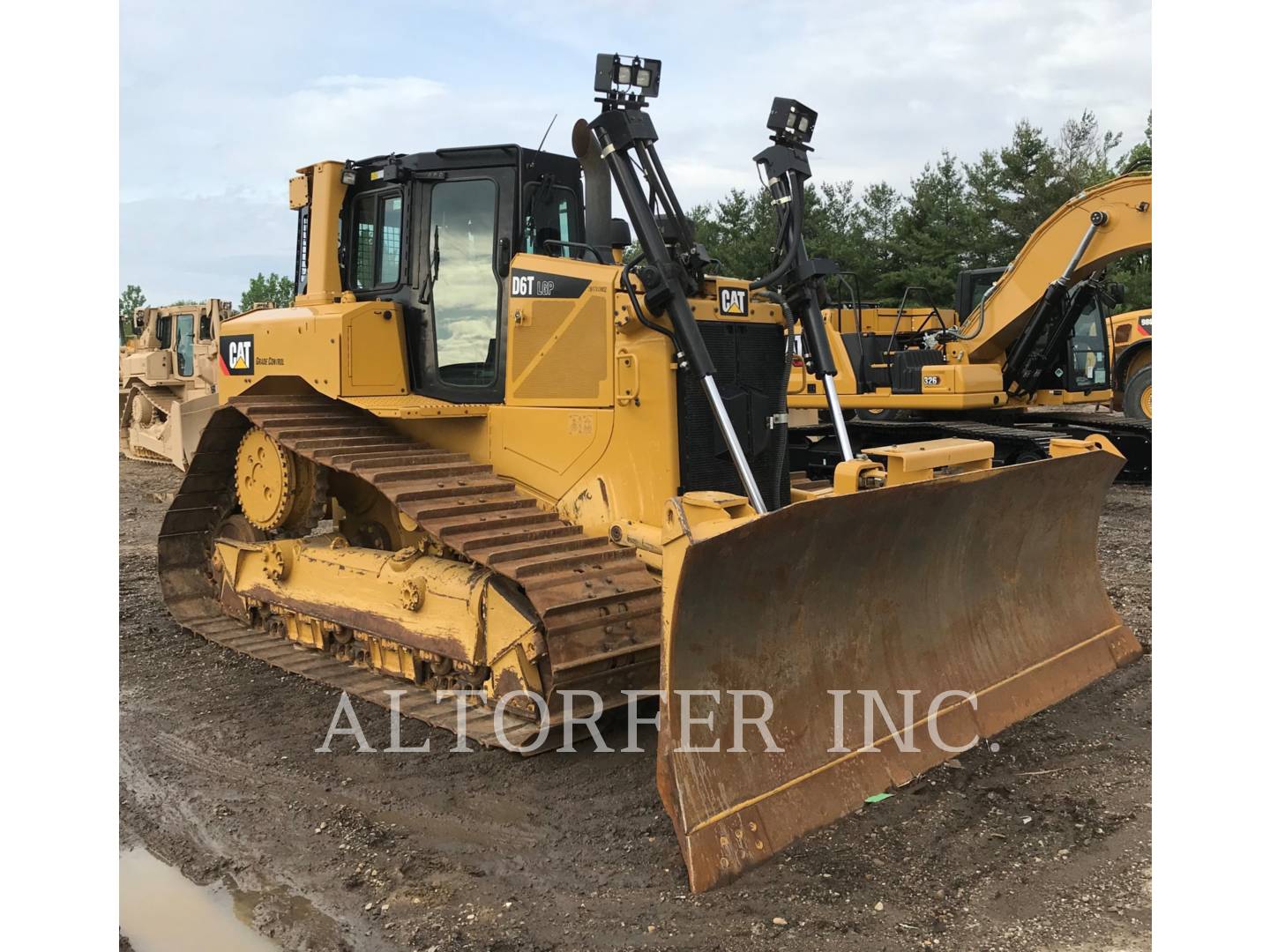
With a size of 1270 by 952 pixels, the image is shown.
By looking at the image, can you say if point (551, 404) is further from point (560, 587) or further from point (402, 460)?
point (560, 587)

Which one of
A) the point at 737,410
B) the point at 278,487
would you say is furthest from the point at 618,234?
the point at 278,487

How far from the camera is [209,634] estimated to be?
20.9 feet

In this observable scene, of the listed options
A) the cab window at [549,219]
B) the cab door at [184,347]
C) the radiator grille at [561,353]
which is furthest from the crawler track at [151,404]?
the radiator grille at [561,353]

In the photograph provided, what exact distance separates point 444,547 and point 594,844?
2.00m

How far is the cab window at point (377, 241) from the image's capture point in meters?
5.93

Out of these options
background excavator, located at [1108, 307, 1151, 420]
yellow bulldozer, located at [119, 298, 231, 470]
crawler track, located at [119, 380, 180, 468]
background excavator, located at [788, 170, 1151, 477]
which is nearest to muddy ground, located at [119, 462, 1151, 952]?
background excavator, located at [788, 170, 1151, 477]

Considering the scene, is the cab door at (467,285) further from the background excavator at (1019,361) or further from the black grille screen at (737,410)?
the background excavator at (1019,361)

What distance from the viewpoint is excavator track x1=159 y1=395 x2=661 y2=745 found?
4.34 m

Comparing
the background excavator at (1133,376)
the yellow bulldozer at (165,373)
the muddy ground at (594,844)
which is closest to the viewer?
the muddy ground at (594,844)

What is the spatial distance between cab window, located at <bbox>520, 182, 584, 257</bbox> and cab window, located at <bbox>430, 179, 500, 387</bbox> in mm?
185

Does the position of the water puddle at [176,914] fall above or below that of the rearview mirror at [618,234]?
below

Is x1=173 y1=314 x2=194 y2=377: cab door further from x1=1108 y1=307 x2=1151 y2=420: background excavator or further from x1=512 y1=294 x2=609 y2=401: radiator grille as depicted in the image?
x1=512 y1=294 x2=609 y2=401: radiator grille

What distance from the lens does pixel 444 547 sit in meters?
5.29

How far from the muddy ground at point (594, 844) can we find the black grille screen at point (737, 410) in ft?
4.56
